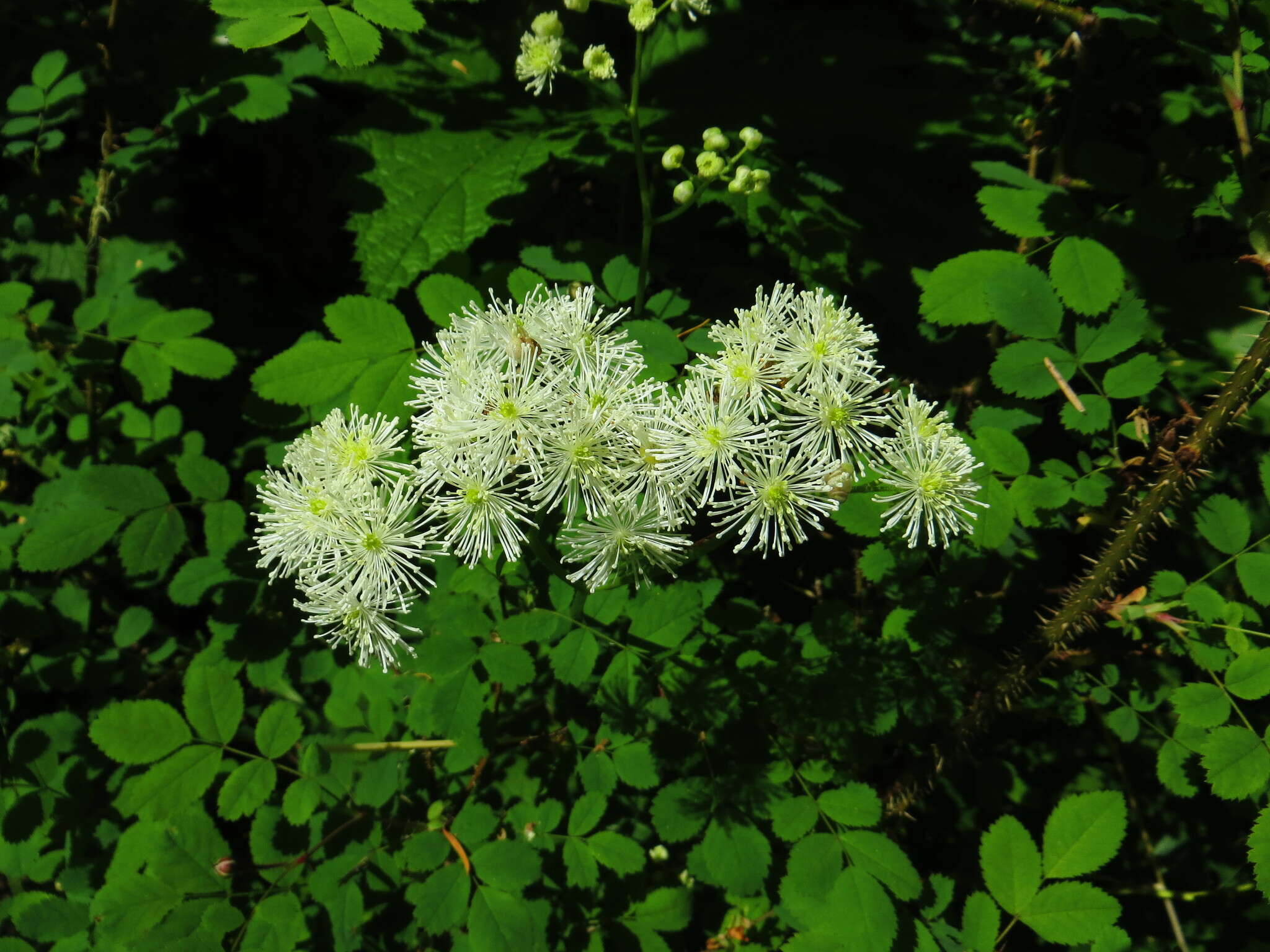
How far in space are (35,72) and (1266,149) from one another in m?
3.62

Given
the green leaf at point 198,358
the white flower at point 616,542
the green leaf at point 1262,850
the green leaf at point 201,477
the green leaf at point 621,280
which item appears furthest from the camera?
the green leaf at point 198,358

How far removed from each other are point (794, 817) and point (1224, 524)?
4.24 feet

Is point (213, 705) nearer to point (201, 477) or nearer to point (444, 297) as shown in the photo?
point (201, 477)

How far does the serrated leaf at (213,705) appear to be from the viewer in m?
2.00

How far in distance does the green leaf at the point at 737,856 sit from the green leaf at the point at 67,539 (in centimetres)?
178

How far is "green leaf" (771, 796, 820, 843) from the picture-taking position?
5.74ft

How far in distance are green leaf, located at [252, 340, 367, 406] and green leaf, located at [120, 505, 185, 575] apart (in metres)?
0.54

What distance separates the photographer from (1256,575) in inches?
72.6

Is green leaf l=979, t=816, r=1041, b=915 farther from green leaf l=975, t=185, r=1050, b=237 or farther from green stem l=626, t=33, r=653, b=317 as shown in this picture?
green stem l=626, t=33, r=653, b=317

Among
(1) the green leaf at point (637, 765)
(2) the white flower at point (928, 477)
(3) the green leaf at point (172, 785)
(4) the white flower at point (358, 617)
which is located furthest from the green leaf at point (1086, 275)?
(3) the green leaf at point (172, 785)

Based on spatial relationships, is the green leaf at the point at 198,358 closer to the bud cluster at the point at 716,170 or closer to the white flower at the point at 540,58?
the white flower at the point at 540,58

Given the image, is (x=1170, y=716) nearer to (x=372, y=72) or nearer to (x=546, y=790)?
(x=546, y=790)

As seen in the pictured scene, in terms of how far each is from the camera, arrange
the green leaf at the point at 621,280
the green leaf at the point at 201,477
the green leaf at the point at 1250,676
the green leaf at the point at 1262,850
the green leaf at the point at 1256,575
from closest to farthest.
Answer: the green leaf at the point at 1262,850
the green leaf at the point at 1250,676
the green leaf at the point at 1256,575
the green leaf at the point at 621,280
the green leaf at the point at 201,477

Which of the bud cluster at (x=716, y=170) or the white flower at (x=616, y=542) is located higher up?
the bud cluster at (x=716, y=170)
